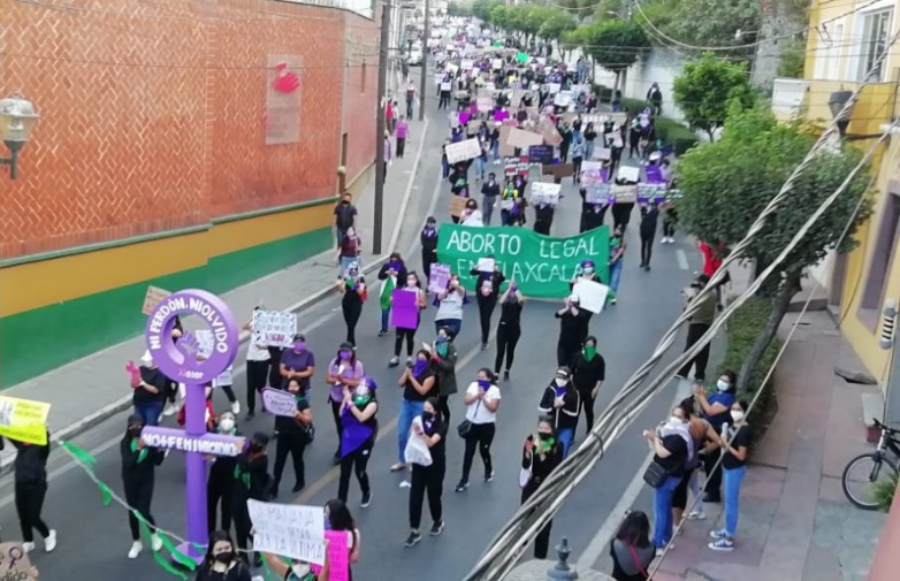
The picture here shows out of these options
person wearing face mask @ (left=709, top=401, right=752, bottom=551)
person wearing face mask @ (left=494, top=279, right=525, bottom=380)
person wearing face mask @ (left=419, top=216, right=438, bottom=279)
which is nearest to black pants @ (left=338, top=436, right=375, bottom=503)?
person wearing face mask @ (left=709, top=401, right=752, bottom=551)

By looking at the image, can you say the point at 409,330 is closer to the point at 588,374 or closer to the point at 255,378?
the point at 255,378

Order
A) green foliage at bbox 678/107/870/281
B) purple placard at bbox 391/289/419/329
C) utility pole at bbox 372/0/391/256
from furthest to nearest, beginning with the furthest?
utility pole at bbox 372/0/391/256 → purple placard at bbox 391/289/419/329 → green foliage at bbox 678/107/870/281

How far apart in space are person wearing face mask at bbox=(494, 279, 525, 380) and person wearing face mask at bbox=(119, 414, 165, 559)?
5.83 metres

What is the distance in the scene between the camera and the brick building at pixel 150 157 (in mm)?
14141

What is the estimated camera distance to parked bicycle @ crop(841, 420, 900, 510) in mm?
10797

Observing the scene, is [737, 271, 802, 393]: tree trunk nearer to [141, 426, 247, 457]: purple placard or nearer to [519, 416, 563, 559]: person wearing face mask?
[519, 416, 563, 559]: person wearing face mask

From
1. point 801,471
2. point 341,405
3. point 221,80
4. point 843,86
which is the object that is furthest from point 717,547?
point 221,80

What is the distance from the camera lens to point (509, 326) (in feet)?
47.1

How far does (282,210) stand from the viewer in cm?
2111

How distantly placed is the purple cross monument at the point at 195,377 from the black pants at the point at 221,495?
22 centimetres

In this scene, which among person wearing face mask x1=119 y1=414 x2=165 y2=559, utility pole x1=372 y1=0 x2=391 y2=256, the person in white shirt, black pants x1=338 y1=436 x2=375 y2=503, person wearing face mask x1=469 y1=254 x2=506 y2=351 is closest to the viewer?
person wearing face mask x1=119 y1=414 x2=165 y2=559

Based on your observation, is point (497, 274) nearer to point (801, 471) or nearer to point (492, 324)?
Answer: point (492, 324)

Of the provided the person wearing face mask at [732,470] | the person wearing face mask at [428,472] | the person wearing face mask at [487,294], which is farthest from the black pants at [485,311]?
the person wearing face mask at [732,470]

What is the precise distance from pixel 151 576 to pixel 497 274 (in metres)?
7.86
